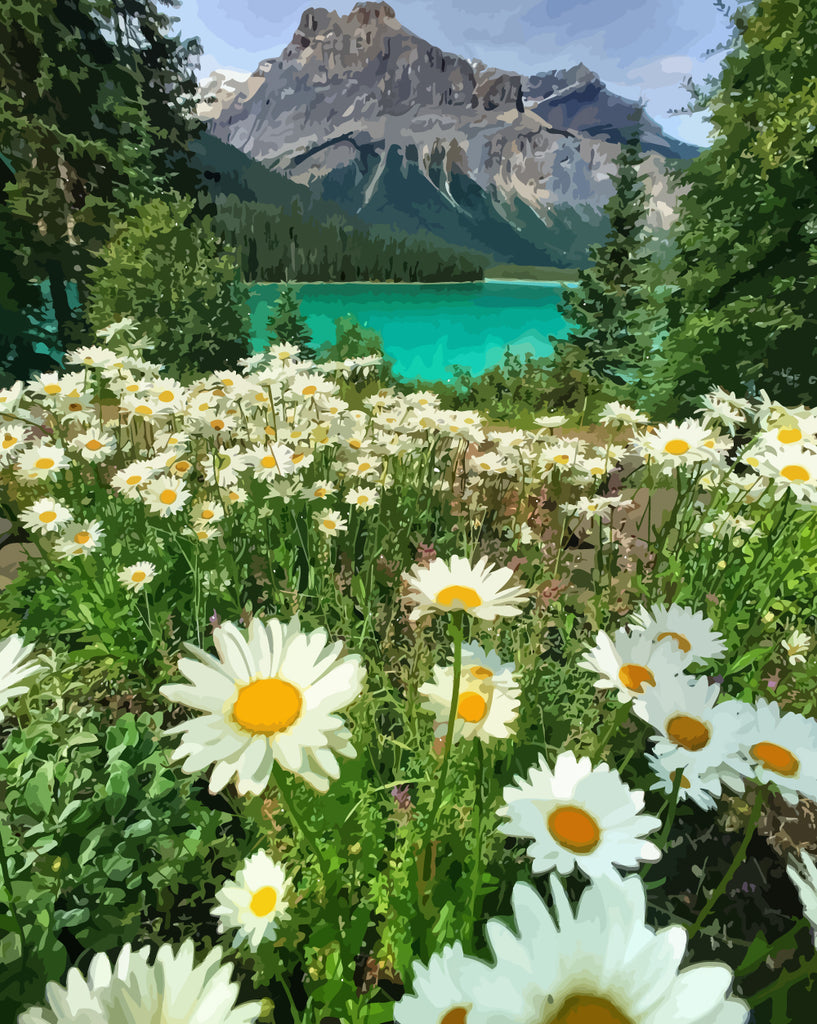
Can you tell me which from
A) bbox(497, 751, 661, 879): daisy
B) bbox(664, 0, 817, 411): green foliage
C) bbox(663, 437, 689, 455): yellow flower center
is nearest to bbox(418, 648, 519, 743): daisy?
bbox(497, 751, 661, 879): daisy

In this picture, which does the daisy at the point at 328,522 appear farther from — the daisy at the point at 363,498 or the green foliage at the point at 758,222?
the green foliage at the point at 758,222

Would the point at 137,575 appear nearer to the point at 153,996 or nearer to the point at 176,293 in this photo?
the point at 153,996

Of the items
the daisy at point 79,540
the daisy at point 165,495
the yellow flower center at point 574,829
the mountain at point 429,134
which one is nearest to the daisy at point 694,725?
the yellow flower center at point 574,829

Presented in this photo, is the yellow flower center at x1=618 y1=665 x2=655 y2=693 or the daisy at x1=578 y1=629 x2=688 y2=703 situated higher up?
the daisy at x1=578 y1=629 x2=688 y2=703

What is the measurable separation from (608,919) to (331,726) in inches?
14.3

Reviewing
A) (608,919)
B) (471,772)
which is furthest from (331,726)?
(471,772)

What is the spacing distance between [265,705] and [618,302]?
437 inches

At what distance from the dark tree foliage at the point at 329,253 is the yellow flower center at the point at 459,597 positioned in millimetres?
27753

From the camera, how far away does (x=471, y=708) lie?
0.97 metres

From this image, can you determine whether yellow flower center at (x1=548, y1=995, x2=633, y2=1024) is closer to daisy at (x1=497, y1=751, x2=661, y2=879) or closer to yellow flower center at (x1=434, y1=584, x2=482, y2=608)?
daisy at (x1=497, y1=751, x2=661, y2=879)

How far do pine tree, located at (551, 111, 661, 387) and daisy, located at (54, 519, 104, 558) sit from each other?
31.4 feet

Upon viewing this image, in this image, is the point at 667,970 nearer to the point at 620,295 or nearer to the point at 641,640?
the point at 641,640

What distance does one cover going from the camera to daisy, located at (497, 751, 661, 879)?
72 centimetres

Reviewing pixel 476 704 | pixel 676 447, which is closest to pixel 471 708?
pixel 476 704
